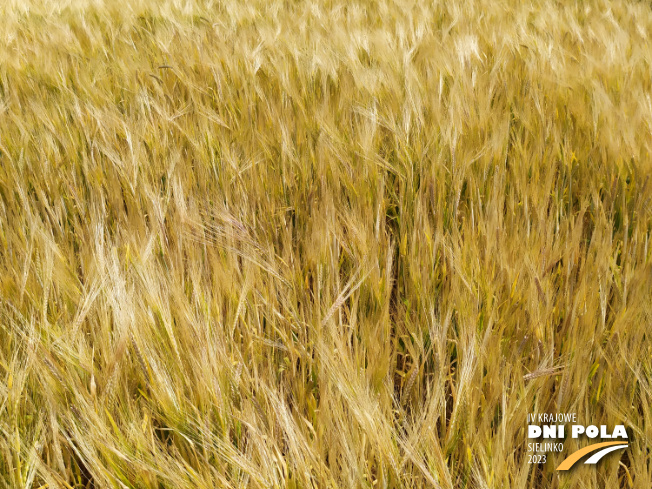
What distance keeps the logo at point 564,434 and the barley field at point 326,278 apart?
11 millimetres

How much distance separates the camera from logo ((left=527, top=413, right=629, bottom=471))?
0.46m

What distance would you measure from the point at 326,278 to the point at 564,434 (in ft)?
1.10

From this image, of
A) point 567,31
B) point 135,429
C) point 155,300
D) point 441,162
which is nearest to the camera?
point 135,429

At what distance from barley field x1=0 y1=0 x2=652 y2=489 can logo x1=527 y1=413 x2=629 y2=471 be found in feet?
0.04

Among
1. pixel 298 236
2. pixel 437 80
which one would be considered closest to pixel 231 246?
pixel 298 236

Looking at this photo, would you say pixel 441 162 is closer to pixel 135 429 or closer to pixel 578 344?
pixel 578 344

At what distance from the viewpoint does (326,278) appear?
2.23 feet

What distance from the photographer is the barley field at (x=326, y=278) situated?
0.47m

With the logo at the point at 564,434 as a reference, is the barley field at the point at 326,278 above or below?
above

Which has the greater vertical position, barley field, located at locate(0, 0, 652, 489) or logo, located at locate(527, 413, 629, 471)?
barley field, located at locate(0, 0, 652, 489)

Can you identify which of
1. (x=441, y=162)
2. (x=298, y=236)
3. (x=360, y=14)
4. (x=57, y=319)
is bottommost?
(x=57, y=319)

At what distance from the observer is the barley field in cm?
47

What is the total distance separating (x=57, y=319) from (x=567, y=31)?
2.21 metres

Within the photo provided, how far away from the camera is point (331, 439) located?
1.53ft
